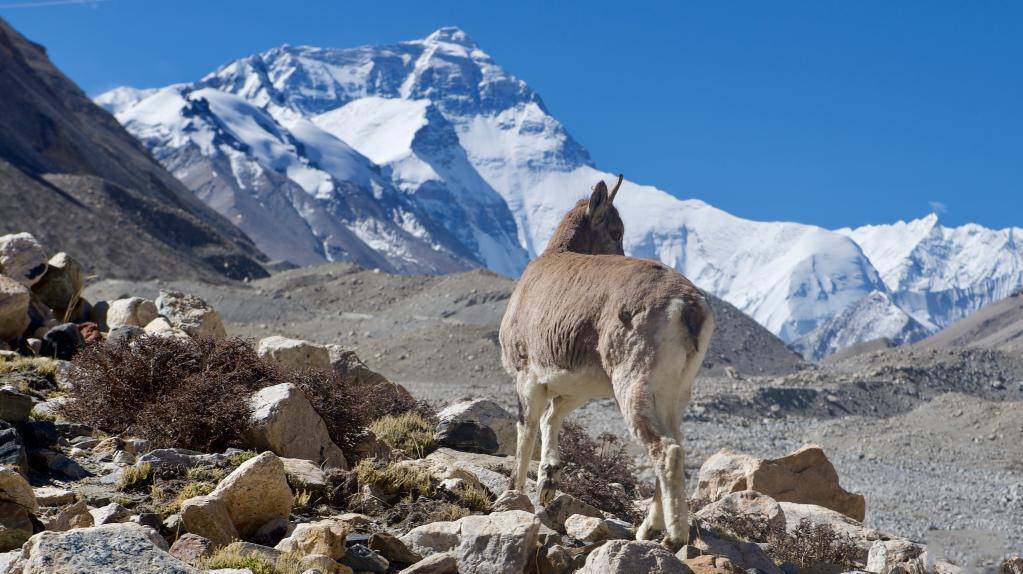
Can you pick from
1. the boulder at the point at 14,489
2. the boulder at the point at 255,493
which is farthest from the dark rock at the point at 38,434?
the boulder at the point at 255,493

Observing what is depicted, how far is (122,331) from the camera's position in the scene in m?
13.3

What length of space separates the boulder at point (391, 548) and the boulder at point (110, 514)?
1.86 meters

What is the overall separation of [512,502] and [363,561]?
1.95m

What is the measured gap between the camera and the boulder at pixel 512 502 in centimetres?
880

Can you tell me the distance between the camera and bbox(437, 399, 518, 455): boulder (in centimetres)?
1344

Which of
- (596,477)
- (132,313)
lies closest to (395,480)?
(596,477)

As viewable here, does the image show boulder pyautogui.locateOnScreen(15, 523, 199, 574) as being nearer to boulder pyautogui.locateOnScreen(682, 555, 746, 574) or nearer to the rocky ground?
boulder pyautogui.locateOnScreen(682, 555, 746, 574)

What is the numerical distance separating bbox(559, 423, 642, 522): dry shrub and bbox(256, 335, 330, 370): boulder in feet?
11.9

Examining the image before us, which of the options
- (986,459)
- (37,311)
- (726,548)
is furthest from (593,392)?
(986,459)

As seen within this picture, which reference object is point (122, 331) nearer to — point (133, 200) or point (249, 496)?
point (249, 496)

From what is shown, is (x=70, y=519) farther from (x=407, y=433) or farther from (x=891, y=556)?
(x=891, y=556)

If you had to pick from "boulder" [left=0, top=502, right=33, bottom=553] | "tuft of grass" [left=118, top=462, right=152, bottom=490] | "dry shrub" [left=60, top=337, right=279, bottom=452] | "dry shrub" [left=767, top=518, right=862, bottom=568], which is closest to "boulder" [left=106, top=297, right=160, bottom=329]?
"dry shrub" [left=60, top=337, right=279, bottom=452]

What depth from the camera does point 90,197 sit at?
87.8 metres

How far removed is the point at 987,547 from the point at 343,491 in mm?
5847
